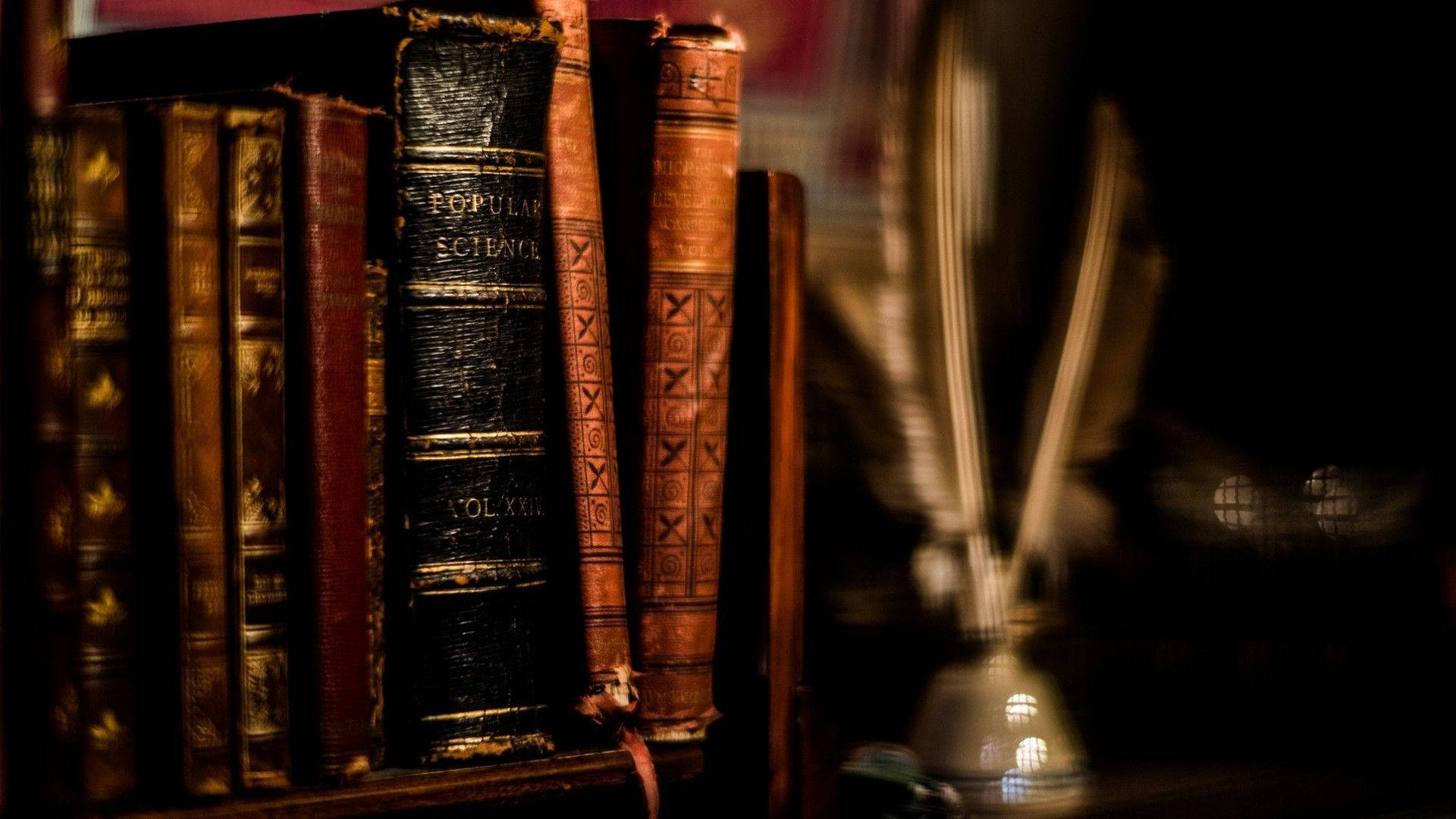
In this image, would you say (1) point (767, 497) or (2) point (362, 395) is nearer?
(2) point (362, 395)

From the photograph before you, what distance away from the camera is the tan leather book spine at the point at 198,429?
0.71 meters

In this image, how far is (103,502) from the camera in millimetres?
706

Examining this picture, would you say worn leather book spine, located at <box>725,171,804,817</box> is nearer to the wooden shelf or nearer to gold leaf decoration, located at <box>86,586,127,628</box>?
the wooden shelf

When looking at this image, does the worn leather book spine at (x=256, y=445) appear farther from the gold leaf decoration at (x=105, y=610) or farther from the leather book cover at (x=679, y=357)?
the leather book cover at (x=679, y=357)

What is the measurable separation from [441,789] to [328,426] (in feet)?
0.66

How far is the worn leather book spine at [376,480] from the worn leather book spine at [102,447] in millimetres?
127

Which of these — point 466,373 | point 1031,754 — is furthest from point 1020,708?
point 466,373

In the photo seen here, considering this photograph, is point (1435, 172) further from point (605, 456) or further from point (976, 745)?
point (605, 456)

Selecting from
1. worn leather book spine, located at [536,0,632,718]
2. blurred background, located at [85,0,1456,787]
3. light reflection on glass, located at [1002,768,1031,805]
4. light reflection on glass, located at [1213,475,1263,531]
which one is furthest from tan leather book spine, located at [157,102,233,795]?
light reflection on glass, located at [1213,475,1263,531]

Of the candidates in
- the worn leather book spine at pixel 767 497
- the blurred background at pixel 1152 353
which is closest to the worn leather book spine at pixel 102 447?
the worn leather book spine at pixel 767 497

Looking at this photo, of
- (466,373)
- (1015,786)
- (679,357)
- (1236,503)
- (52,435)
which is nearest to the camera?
(52,435)

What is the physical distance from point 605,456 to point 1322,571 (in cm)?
100

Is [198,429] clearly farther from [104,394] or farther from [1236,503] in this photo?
[1236,503]

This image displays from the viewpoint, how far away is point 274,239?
2.43 feet
